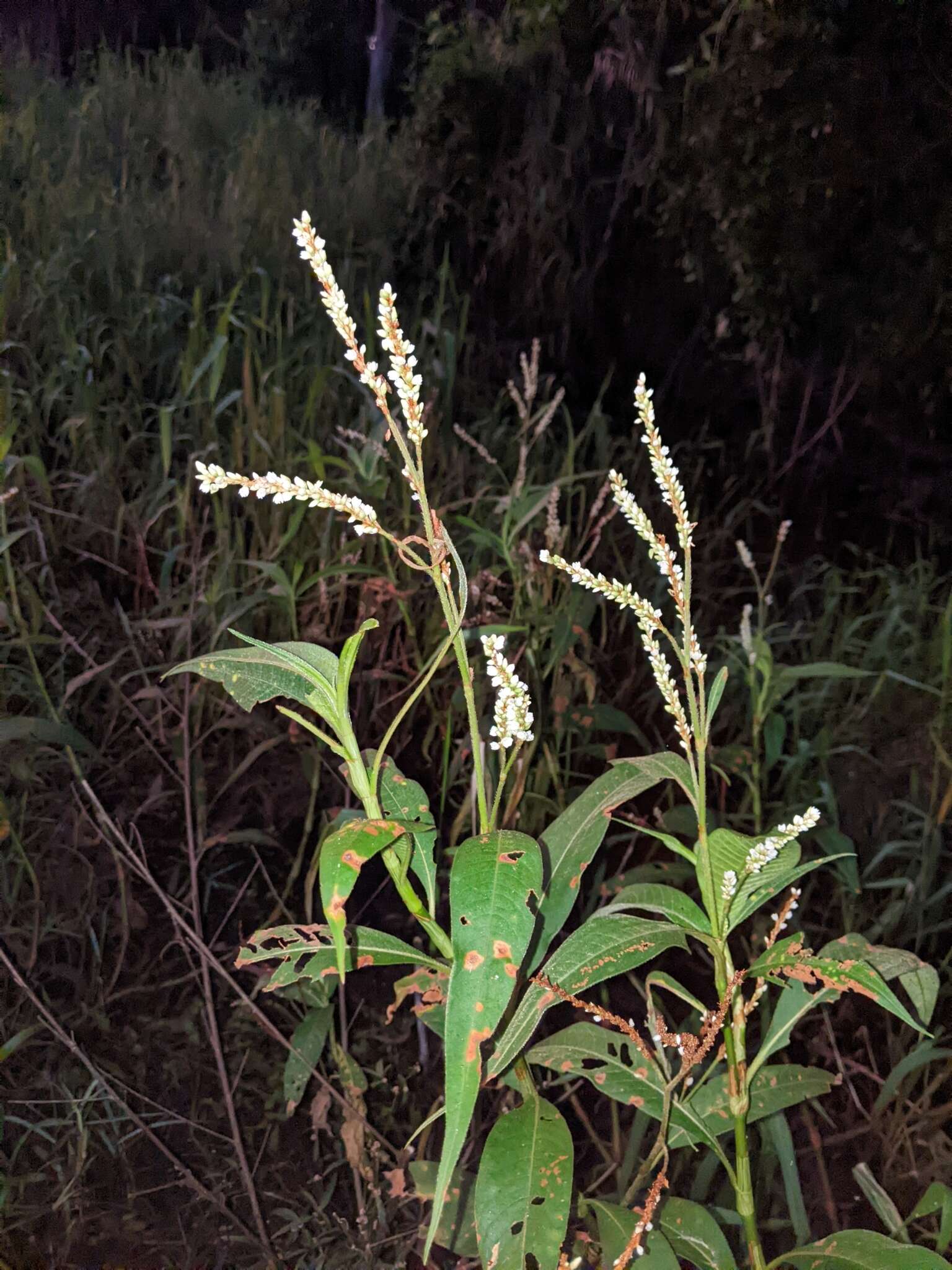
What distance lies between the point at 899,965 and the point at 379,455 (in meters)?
1.24

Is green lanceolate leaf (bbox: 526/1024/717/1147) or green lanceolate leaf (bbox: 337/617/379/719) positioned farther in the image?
green lanceolate leaf (bbox: 526/1024/717/1147)

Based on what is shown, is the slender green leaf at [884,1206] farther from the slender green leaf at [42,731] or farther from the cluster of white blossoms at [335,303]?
the slender green leaf at [42,731]

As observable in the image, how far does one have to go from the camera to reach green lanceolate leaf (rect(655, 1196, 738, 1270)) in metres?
0.80

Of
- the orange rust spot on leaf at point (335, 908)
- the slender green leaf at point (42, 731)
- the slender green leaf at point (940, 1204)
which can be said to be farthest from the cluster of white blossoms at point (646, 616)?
the slender green leaf at point (42, 731)

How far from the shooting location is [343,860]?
579 mm

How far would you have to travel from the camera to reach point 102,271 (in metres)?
2.61

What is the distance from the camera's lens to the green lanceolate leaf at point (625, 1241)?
0.76m

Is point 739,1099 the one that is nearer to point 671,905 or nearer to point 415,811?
point 671,905

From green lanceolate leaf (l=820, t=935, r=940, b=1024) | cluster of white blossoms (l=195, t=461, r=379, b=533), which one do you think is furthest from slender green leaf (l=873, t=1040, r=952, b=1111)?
cluster of white blossoms (l=195, t=461, r=379, b=533)

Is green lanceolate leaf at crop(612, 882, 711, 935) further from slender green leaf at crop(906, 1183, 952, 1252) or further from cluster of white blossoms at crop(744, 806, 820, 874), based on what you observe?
slender green leaf at crop(906, 1183, 952, 1252)

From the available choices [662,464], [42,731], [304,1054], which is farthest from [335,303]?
[42,731]

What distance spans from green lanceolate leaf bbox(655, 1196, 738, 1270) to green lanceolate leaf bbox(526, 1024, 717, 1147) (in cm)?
6

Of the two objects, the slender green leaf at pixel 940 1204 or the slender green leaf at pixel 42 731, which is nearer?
the slender green leaf at pixel 940 1204

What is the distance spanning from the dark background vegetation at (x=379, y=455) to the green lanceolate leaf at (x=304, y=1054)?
3cm
